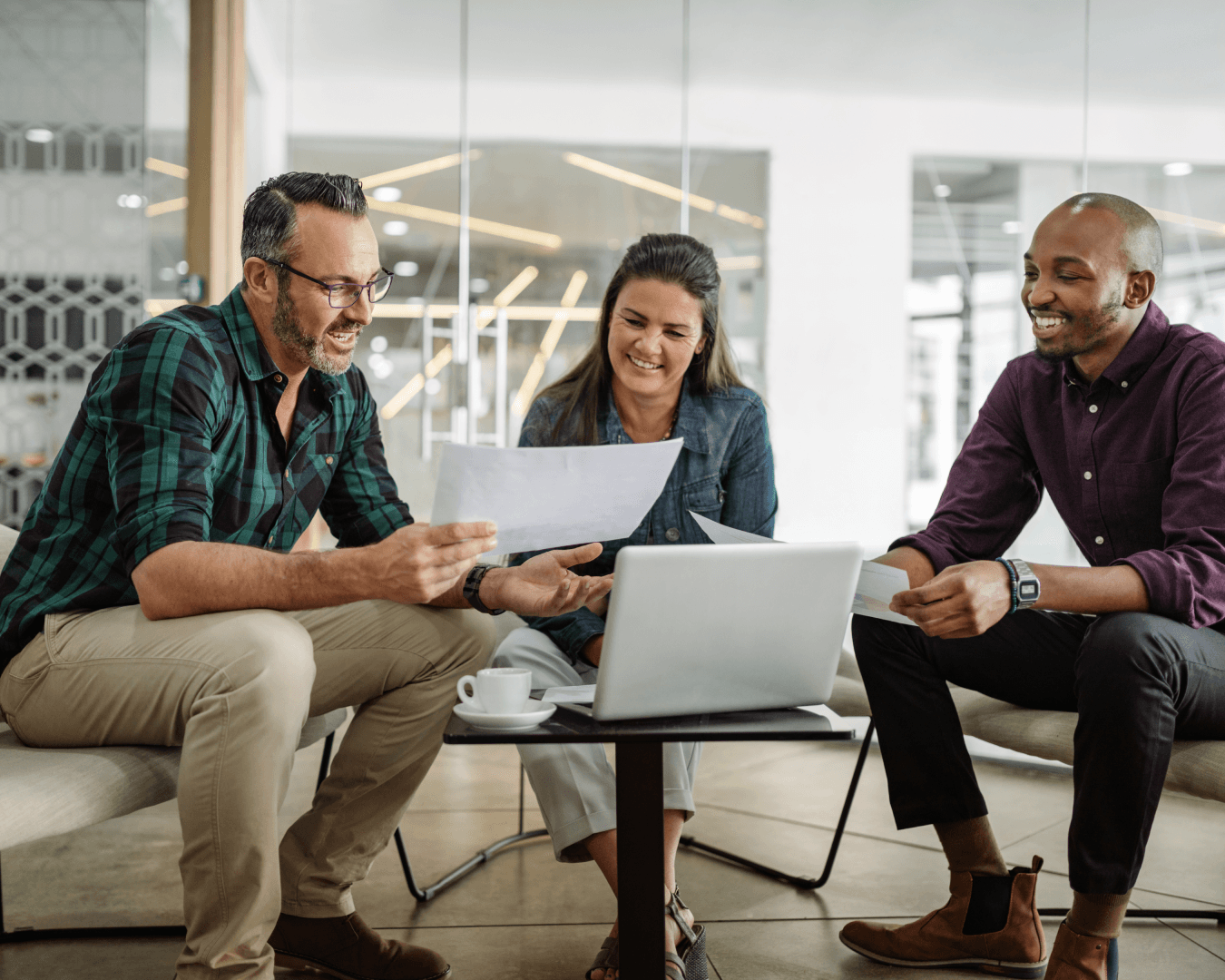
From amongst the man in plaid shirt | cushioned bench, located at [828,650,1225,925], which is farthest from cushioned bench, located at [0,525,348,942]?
cushioned bench, located at [828,650,1225,925]

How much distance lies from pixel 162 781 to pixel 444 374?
7.88 feet

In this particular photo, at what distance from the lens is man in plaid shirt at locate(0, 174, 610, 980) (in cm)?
135

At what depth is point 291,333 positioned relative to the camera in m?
1.69

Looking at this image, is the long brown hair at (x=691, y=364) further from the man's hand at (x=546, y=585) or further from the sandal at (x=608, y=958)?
the sandal at (x=608, y=958)

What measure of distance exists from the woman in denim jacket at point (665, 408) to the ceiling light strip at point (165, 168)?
1.90 meters

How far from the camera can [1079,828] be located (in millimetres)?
1479

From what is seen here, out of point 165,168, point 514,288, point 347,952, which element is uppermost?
point 165,168

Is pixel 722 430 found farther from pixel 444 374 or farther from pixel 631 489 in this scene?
pixel 444 374

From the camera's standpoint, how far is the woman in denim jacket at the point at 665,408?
79.2 inches

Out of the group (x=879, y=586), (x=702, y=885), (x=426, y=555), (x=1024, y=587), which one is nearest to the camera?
(x=426, y=555)

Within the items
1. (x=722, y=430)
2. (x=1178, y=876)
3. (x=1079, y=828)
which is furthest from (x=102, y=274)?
(x=1178, y=876)

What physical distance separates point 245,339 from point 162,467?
295 millimetres

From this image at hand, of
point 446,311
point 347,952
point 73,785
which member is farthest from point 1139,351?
point 446,311

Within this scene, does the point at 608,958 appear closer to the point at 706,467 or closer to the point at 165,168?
the point at 706,467
